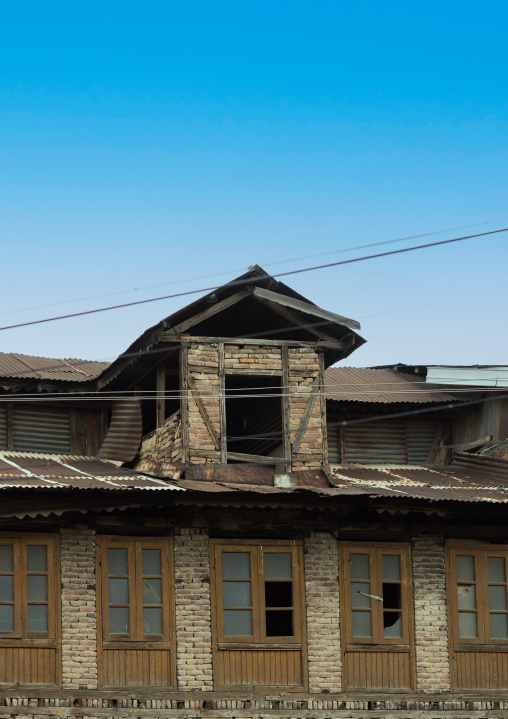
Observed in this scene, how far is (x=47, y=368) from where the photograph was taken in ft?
80.1

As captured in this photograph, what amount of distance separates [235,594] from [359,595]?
212 cm

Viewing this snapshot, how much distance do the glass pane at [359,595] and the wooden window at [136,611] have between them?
309 cm

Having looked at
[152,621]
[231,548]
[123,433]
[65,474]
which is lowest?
[152,621]

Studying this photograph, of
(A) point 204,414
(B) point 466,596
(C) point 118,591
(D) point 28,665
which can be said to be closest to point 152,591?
(C) point 118,591

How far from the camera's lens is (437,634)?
70.5 feet

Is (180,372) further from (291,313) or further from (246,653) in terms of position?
(246,653)

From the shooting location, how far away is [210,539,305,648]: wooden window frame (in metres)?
20.6

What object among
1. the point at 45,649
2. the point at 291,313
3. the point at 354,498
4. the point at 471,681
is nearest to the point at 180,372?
the point at 291,313

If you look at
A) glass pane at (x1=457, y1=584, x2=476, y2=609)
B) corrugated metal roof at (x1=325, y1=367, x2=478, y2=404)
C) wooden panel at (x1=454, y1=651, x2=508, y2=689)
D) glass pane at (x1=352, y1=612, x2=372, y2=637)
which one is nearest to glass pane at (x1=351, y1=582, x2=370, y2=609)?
glass pane at (x1=352, y1=612, x2=372, y2=637)

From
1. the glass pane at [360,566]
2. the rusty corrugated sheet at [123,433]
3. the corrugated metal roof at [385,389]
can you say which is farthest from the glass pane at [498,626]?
the rusty corrugated sheet at [123,433]

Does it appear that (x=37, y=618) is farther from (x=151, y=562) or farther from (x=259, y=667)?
(x=259, y=667)

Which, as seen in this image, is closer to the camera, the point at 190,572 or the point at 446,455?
the point at 190,572

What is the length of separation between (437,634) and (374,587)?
1.31m

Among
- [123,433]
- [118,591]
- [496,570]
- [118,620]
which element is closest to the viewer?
[118,620]
